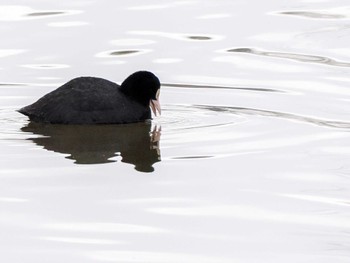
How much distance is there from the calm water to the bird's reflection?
0.08 feet

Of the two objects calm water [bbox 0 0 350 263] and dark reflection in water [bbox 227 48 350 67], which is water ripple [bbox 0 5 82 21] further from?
dark reflection in water [bbox 227 48 350 67]

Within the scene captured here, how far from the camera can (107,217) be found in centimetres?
887

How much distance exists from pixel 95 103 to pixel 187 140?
1.26m

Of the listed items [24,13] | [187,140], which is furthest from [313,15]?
[187,140]

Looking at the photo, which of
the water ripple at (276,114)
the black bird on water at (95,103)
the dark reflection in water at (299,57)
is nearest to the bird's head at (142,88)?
the black bird on water at (95,103)

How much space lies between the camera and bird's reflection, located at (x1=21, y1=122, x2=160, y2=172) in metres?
10.8

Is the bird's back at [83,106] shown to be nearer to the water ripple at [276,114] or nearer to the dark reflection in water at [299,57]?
the water ripple at [276,114]

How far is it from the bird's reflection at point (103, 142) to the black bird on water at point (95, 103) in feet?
0.25

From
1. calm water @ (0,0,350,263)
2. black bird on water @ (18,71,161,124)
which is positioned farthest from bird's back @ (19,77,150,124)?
calm water @ (0,0,350,263)

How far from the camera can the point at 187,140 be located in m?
11.3

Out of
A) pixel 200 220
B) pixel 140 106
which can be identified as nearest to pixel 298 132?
pixel 140 106

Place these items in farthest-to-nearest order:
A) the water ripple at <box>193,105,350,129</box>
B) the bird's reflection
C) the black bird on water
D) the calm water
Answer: the black bird on water → the water ripple at <box>193,105,350,129</box> → the bird's reflection → the calm water

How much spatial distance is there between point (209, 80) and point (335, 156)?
128 inches

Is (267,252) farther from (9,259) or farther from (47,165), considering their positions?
(47,165)
